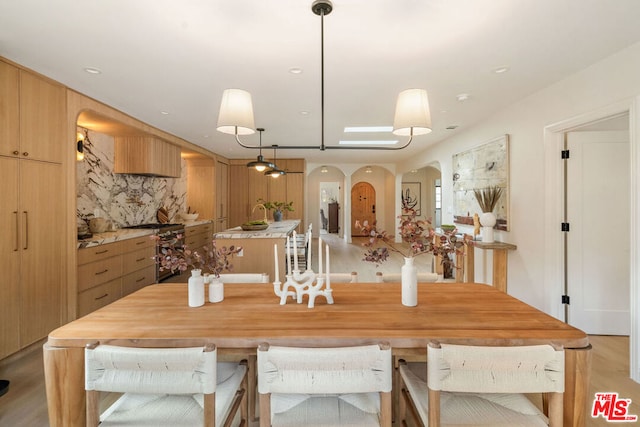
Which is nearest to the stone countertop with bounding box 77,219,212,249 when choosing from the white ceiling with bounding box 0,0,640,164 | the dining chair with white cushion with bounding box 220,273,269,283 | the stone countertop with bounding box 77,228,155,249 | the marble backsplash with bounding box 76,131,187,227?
the stone countertop with bounding box 77,228,155,249

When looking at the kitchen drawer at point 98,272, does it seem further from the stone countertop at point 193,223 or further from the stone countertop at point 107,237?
the stone countertop at point 193,223

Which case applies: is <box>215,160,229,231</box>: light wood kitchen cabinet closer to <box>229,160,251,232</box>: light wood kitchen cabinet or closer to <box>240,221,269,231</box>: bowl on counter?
<box>229,160,251,232</box>: light wood kitchen cabinet

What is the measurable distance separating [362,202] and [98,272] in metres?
8.81

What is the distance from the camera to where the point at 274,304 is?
161cm

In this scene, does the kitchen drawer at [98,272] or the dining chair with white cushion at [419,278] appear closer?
the dining chair with white cushion at [419,278]

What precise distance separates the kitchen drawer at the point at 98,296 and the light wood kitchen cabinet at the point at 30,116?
4.64ft

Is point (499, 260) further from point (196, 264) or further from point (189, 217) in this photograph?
point (189, 217)

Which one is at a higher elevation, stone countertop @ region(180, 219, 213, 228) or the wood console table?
stone countertop @ region(180, 219, 213, 228)

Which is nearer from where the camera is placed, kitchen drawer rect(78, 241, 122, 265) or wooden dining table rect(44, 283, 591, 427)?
wooden dining table rect(44, 283, 591, 427)

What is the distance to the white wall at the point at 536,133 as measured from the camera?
233 cm

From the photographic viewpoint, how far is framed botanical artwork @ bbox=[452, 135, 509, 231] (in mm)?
3613

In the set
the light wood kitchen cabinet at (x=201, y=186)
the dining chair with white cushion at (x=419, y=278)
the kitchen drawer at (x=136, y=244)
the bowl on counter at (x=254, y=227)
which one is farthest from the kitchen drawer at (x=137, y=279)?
the dining chair with white cushion at (x=419, y=278)

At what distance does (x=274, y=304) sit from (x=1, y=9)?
2.40 metres

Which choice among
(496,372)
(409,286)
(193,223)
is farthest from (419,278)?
(193,223)
